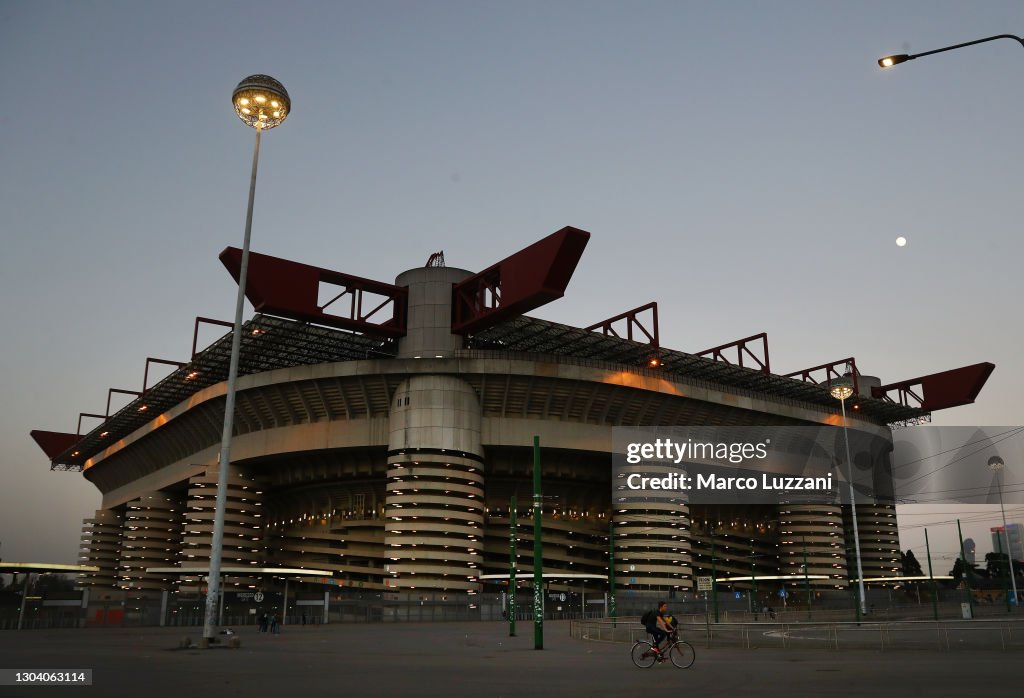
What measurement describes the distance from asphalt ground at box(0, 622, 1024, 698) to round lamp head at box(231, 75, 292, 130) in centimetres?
1723

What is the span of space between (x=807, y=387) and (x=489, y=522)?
32.5 m

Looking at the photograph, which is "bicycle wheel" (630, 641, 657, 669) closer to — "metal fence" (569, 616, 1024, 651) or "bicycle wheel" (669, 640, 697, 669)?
"bicycle wheel" (669, 640, 697, 669)

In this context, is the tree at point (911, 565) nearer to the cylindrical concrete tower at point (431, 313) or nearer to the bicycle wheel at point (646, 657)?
the cylindrical concrete tower at point (431, 313)

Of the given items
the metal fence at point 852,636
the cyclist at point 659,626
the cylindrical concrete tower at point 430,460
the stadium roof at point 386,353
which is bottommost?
the metal fence at point 852,636

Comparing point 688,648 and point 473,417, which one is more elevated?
point 473,417

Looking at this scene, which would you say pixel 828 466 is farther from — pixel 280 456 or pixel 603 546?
pixel 280 456

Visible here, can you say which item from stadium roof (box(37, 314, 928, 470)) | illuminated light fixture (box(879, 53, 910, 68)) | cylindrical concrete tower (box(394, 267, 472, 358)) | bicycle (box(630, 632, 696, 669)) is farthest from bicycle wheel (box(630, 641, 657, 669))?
cylindrical concrete tower (box(394, 267, 472, 358))

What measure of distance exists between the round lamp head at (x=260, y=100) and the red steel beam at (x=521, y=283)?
22.8m

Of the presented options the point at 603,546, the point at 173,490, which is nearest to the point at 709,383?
the point at 603,546

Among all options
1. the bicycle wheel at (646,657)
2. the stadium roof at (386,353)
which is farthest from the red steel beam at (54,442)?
the bicycle wheel at (646,657)

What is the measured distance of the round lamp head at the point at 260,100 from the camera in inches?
1146

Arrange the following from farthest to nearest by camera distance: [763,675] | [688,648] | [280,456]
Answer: [280,456]
[688,648]
[763,675]

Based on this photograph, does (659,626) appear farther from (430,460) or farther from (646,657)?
(430,460)

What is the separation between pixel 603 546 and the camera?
3179 inches
